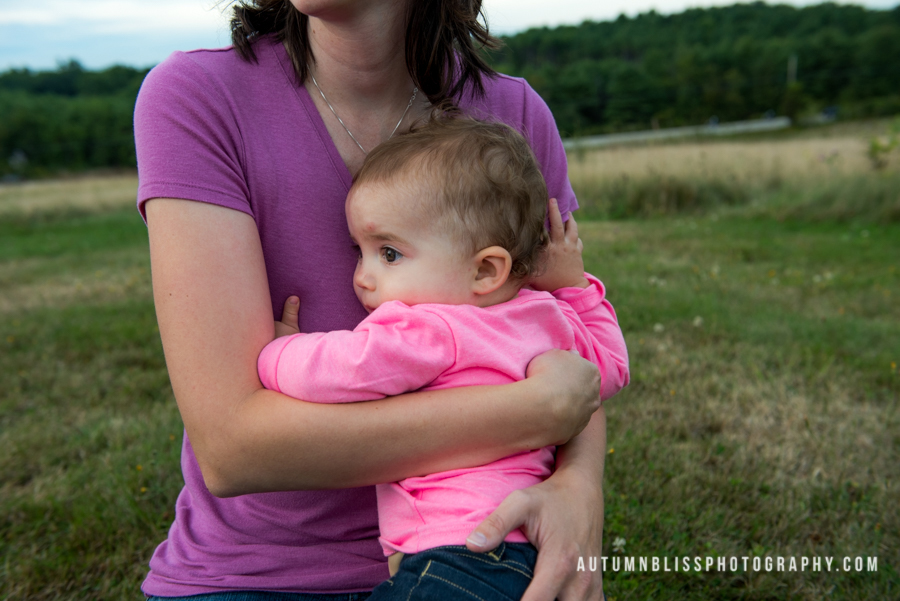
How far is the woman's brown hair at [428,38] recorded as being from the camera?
1.36 meters

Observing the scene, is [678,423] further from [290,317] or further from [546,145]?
[290,317]

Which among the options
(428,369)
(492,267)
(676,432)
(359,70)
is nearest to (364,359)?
(428,369)

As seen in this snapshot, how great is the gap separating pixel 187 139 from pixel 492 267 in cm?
64

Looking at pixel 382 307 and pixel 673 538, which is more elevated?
pixel 382 307

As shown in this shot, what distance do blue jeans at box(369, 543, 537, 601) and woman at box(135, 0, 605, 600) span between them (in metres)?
0.04

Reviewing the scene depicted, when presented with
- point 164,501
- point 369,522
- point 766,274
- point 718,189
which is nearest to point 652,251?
point 766,274

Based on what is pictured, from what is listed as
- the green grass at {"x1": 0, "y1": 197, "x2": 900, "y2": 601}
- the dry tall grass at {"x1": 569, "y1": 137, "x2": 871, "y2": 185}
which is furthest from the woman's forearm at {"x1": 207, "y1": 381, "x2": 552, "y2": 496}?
the dry tall grass at {"x1": 569, "y1": 137, "x2": 871, "y2": 185}

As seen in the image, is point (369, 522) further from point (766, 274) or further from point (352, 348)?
point (766, 274)

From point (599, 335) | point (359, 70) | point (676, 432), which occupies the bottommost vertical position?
point (676, 432)

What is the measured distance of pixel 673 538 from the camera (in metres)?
2.23

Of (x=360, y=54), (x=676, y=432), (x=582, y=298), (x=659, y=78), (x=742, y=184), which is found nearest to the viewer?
(x=360, y=54)

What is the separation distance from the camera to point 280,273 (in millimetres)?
1272

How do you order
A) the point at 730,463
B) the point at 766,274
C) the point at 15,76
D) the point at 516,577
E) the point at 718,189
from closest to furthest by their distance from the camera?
the point at 516,577
the point at 730,463
the point at 766,274
the point at 718,189
the point at 15,76

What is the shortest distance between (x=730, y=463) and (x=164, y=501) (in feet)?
7.82
